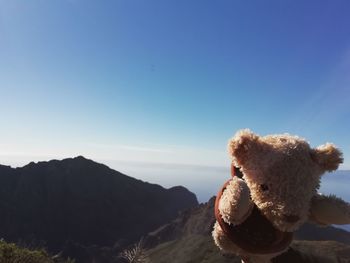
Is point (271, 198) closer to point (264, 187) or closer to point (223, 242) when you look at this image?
point (264, 187)

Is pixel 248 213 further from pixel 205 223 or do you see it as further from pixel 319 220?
pixel 205 223

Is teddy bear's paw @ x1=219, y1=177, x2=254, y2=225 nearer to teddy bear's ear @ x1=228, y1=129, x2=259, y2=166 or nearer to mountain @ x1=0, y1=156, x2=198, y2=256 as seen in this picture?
teddy bear's ear @ x1=228, y1=129, x2=259, y2=166

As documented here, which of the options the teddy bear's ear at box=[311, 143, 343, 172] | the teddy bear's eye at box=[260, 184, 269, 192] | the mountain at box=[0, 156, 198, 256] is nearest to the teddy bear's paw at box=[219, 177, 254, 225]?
the teddy bear's eye at box=[260, 184, 269, 192]

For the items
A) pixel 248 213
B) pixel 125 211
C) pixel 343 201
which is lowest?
pixel 125 211

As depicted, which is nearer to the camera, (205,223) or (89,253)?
(205,223)

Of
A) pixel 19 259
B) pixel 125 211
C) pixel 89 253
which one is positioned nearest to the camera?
pixel 19 259

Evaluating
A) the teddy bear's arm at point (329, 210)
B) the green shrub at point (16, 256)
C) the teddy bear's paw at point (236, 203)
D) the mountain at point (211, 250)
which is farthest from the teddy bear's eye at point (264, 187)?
the mountain at point (211, 250)

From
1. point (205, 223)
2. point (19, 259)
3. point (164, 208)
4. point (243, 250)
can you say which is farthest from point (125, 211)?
point (243, 250)
